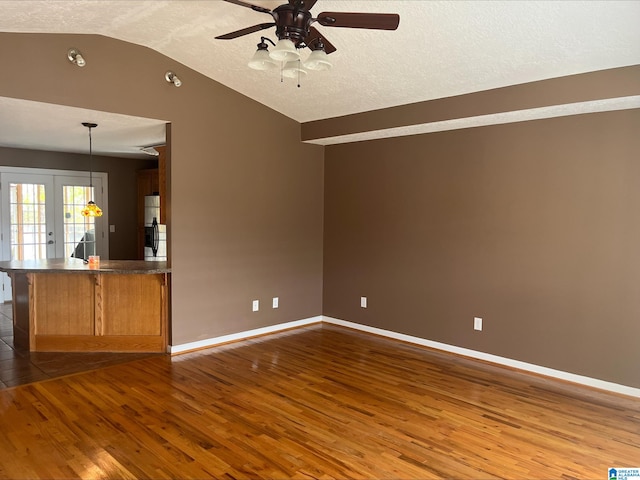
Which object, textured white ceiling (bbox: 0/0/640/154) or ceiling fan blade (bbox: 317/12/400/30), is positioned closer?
ceiling fan blade (bbox: 317/12/400/30)

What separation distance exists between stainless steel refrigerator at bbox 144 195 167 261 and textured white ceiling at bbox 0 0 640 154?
130 inches

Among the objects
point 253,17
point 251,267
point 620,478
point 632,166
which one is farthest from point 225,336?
point 632,166

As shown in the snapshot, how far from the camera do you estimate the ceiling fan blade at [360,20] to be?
7.83ft

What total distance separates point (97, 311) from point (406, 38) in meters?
3.84

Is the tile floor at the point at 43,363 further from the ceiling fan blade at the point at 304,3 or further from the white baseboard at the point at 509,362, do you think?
the ceiling fan blade at the point at 304,3

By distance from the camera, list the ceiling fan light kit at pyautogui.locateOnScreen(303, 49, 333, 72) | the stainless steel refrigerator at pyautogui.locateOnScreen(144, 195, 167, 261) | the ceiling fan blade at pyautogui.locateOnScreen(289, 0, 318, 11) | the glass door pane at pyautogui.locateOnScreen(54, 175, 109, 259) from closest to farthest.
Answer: the ceiling fan blade at pyautogui.locateOnScreen(289, 0, 318, 11) → the ceiling fan light kit at pyautogui.locateOnScreen(303, 49, 333, 72) → the glass door pane at pyautogui.locateOnScreen(54, 175, 109, 259) → the stainless steel refrigerator at pyautogui.locateOnScreen(144, 195, 167, 261)

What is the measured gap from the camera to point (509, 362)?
4.34m

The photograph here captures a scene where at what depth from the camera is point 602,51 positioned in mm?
3152

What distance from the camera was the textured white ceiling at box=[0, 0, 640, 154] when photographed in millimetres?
2949

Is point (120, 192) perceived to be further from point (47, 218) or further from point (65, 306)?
point (65, 306)

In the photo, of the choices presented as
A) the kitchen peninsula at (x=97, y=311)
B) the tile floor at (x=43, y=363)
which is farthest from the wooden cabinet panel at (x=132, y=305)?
the tile floor at (x=43, y=363)

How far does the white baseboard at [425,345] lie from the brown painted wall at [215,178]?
0.27 ft

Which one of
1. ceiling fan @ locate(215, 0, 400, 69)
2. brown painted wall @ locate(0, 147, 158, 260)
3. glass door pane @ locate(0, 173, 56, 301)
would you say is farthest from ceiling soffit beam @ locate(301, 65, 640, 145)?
glass door pane @ locate(0, 173, 56, 301)

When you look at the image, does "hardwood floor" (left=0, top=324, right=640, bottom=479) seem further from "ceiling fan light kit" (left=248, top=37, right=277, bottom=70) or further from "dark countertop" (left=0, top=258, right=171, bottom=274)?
"ceiling fan light kit" (left=248, top=37, right=277, bottom=70)
